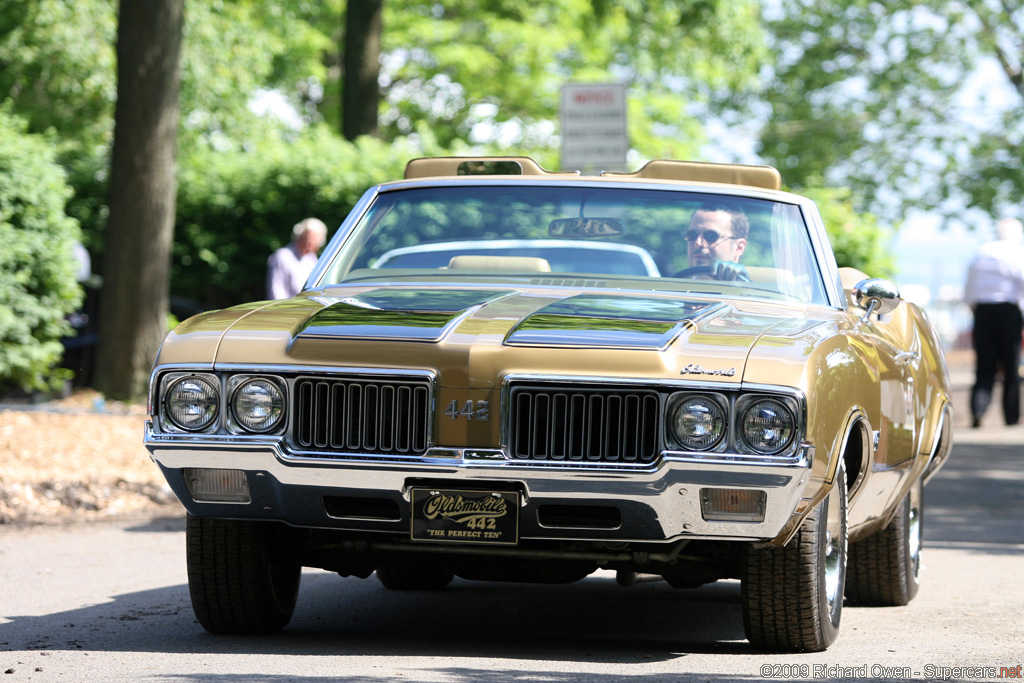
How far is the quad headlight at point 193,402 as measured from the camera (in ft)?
16.4

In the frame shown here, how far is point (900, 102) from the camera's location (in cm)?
3475

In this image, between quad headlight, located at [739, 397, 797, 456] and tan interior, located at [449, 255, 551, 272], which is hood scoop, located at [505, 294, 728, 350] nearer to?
quad headlight, located at [739, 397, 797, 456]

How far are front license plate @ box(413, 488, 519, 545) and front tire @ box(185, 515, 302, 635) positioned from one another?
2.50 ft

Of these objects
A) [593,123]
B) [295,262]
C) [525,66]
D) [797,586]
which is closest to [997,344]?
[593,123]

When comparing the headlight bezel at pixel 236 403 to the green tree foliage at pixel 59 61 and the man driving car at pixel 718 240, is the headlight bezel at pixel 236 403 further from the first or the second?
the green tree foliage at pixel 59 61

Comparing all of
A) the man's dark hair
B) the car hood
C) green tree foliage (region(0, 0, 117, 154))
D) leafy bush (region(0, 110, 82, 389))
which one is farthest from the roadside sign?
green tree foliage (region(0, 0, 117, 154))

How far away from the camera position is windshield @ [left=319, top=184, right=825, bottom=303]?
6059mm

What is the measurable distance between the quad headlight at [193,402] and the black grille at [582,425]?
98 centimetres

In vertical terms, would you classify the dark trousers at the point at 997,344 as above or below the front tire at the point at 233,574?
below

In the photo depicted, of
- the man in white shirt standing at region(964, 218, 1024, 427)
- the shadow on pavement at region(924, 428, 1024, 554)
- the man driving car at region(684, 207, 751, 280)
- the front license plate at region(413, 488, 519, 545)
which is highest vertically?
the man driving car at region(684, 207, 751, 280)

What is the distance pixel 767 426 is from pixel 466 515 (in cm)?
96

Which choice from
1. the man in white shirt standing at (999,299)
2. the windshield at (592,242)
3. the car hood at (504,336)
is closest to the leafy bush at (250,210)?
the man in white shirt standing at (999,299)

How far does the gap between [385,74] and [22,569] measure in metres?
28.9

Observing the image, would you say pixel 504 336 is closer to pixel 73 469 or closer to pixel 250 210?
pixel 73 469
